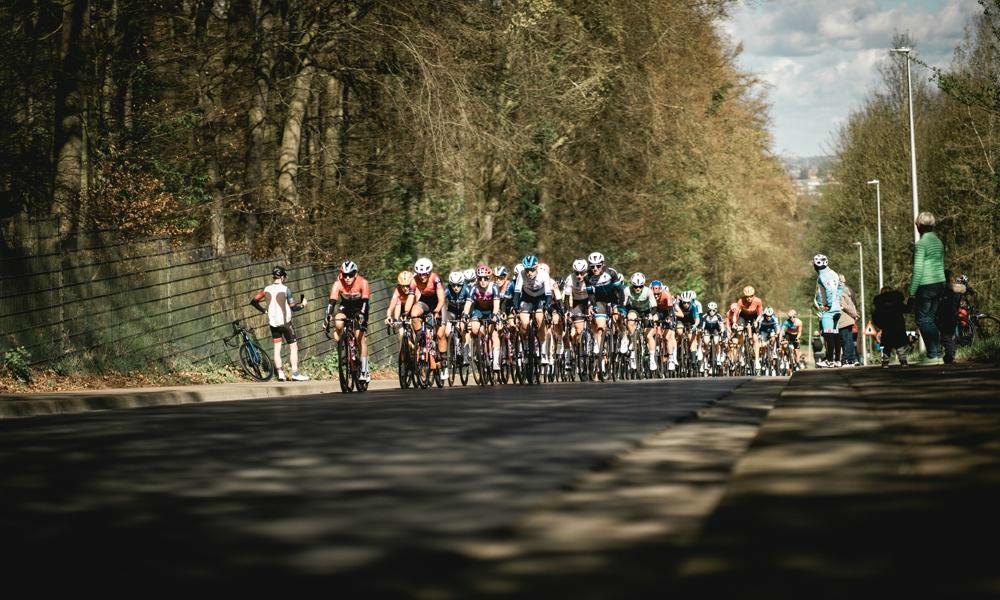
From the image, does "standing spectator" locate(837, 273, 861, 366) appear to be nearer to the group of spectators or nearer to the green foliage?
the group of spectators

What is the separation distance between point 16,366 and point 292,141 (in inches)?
528

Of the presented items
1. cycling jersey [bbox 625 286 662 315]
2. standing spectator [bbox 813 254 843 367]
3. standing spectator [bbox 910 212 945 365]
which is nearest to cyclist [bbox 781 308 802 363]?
cycling jersey [bbox 625 286 662 315]

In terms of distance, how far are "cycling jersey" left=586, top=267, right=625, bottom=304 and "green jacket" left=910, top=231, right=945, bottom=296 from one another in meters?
6.98

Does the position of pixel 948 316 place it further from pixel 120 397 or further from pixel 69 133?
pixel 69 133

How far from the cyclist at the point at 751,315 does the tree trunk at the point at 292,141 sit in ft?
34.3

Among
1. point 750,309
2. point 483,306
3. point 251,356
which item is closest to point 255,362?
point 251,356

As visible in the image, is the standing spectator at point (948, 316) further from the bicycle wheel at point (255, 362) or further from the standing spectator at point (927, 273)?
the bicycle wheel at point (255, 362)

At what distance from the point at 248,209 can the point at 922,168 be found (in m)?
36.8

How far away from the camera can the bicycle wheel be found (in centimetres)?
2628

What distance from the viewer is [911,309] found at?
2214 centimetres

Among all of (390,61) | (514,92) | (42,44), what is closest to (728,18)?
(514,92)

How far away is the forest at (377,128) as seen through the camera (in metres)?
24.4

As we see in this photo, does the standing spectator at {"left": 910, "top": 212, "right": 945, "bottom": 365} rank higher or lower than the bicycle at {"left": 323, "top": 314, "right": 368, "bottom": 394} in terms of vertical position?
higher

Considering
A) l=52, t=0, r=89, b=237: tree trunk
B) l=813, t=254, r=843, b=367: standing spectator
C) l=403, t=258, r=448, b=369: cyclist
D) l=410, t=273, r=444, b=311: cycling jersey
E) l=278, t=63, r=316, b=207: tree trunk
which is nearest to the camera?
l=403, t=258, r=448, b=369: cyclist
